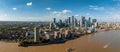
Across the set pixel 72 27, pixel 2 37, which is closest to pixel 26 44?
pixel 2 37

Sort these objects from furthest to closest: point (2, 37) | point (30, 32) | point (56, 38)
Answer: point (30, 32) → point (2, 37) → point (56, 38)

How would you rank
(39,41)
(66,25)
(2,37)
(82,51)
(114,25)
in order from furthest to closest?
(114,25) → (66,25) → (2,37) → (39,41) → (82,51)

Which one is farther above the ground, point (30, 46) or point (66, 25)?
point (66, 25)

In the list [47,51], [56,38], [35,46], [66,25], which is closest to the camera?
[47,51]

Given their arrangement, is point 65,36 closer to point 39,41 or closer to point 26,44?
point 39,41

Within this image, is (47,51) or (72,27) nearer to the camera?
(47,51)

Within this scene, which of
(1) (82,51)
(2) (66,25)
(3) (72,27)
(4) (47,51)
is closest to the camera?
(1) (82,51)

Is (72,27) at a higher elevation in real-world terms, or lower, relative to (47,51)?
higher

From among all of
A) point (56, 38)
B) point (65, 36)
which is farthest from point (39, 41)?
point (65, 36)

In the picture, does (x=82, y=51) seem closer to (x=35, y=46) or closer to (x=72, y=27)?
(x=35, y=46)
